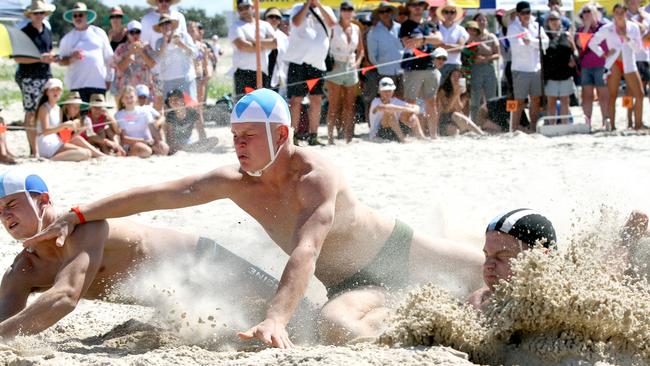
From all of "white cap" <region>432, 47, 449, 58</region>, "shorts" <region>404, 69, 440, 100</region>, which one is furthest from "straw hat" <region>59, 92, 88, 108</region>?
"white cap" <region>432, 47, 449, 58</region>

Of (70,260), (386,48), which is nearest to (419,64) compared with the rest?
(386,48)

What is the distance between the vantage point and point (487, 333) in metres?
3.69

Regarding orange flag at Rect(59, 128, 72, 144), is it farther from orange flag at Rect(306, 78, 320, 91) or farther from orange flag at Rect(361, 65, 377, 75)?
orange flag at Rect(361, 65, 377, 75)

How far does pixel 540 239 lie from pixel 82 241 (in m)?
2.03

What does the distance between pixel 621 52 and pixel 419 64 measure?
2653 millimetres

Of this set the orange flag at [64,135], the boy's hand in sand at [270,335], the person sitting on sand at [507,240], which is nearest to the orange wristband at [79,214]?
the boy's hand in sand at [270,335]

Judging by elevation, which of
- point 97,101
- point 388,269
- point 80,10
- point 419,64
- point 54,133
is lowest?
point 388,269

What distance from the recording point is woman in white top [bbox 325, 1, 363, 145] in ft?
36.9

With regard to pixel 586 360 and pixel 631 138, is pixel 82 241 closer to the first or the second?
pixel 586 360

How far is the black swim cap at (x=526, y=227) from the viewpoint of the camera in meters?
4.04

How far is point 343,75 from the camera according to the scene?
1125cm

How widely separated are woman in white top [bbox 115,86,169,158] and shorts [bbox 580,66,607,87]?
5774 mm

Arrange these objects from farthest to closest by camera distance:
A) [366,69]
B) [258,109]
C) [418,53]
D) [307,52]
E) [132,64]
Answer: [366,69], [418,53], [132,64], [307,52], [258,109]

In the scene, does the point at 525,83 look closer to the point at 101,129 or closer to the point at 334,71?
the point at 334,71
